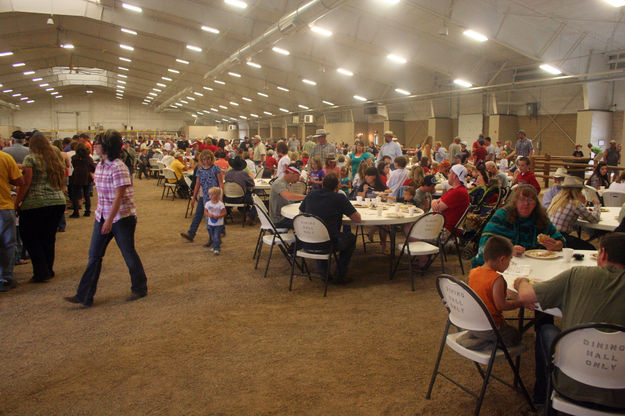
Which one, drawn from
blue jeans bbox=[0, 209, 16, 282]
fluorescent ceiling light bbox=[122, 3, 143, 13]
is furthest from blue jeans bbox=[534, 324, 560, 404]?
fluorescent ceiling light bbox=[122, 3, 143, 13]

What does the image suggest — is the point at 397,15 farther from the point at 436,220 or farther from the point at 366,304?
the point at 366,304

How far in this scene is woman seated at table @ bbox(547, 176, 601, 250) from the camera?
14.1ft

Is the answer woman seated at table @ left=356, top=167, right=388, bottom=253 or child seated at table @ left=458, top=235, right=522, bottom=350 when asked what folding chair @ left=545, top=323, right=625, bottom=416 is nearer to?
child seated at table @ left=458, top=235, right=522, bottom=350

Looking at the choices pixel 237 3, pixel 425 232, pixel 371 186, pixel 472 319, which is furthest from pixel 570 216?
pixel 237 3

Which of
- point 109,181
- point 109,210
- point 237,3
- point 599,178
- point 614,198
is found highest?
point 237,3

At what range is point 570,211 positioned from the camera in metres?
4.30

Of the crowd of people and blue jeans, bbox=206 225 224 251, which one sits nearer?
the crowd of people

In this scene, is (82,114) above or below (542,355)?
above

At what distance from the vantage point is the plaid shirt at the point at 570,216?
4.30 meters

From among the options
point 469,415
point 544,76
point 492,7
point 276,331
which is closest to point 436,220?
point 276,331

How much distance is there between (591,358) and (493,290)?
593 mm

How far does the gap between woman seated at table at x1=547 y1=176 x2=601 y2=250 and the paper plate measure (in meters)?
1.29

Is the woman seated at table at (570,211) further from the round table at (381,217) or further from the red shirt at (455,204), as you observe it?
the round table at (381,217)

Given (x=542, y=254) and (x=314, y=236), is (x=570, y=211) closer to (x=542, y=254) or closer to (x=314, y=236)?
(x=542, y=254)
